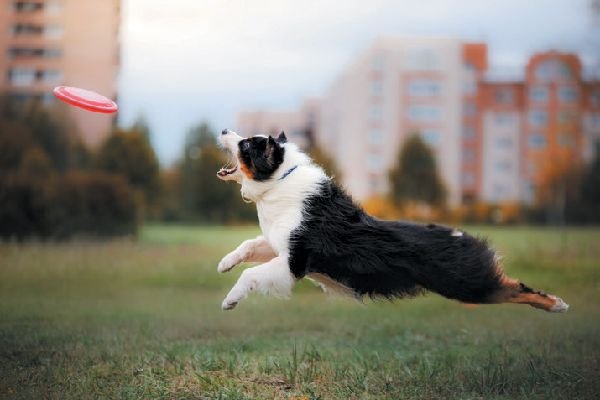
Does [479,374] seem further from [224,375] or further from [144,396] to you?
[144,396]

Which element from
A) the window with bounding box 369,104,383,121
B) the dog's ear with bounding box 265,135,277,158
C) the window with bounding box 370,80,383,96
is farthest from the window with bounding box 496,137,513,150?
the dog's ear with bounding box 265,135,277,158

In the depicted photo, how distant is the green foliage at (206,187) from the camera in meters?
25.6

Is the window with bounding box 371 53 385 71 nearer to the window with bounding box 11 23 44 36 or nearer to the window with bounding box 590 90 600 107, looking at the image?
the window with bounding box 590 90 600 107

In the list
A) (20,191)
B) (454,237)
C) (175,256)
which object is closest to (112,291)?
(175,256)

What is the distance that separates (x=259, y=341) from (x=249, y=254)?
88.0 inches

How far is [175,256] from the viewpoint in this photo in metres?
16.6

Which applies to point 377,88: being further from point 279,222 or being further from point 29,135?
point 279,222

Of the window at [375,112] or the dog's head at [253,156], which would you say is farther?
the window at [375,112]

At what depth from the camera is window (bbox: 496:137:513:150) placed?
124ft

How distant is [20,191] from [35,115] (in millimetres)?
1768

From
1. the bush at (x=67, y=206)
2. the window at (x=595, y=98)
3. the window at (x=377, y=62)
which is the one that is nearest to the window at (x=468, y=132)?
the window at (x=377, y=62)

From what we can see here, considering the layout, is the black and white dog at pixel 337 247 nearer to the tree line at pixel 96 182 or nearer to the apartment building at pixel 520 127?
the tree line at pixel 96 182

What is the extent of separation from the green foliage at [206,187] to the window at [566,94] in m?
14.1

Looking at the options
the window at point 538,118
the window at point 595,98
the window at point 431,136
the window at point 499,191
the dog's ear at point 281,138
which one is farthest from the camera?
the window at point 499,191
